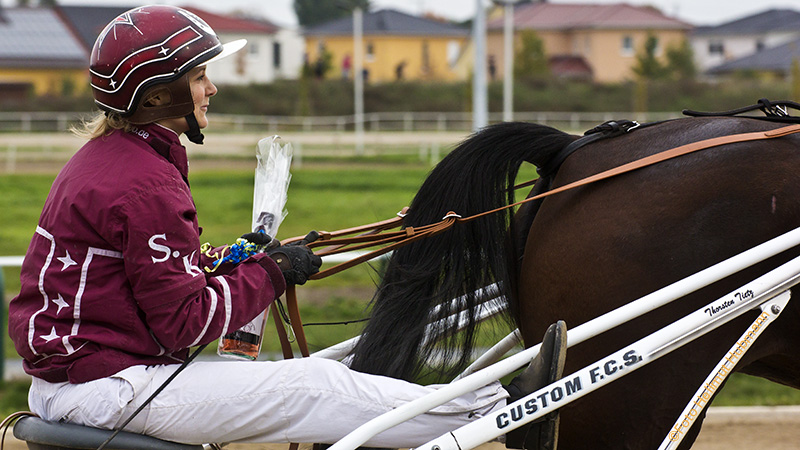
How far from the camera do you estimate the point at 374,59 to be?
49.8m

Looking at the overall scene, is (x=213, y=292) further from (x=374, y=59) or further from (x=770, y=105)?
(x=374, y=59)

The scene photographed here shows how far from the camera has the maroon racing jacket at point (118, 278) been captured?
6.30 feet

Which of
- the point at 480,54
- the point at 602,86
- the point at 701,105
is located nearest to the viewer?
the point at 480,54

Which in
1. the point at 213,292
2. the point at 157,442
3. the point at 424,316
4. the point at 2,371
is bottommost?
the point at 2,371

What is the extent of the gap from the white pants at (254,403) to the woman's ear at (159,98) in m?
0.63

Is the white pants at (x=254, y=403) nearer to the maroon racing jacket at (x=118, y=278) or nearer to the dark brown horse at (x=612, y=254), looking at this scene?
the maroon racing jacket at (x=118, y=278)

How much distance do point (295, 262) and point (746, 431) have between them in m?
2.79

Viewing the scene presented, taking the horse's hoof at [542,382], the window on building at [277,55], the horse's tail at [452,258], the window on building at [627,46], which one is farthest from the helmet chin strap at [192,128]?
the window on building at [627,46]

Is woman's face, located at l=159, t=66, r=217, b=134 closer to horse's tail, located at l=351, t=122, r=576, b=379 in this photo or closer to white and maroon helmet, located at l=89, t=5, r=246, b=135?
white and maroon helmet, located at l=89, t=5, r=246, b=135

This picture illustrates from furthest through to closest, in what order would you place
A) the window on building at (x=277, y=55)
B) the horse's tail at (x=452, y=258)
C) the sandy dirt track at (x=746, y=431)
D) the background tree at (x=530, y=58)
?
the window on building at (x=277, y=55) < the background tree at (x=530, y=58) < the sandy dirt track at (x=746, y=431) < the horse's tail at (x=452, y=258)

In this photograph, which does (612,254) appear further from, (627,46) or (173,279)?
(627,46)

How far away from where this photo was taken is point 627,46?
5272 centimetres

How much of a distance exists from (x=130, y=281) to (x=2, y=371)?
3692 mm

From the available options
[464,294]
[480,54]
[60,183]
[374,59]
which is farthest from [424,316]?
[374,59]
